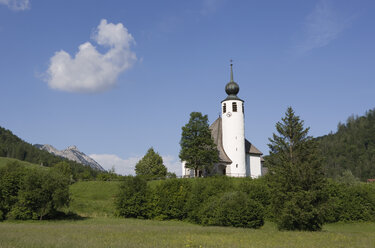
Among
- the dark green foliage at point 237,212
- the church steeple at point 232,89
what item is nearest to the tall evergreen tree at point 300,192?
the dark green foliage at point 237,212

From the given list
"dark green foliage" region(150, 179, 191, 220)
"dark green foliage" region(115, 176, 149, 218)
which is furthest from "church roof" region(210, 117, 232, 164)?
"dark green foliage" region(115, 176, 149, 218)

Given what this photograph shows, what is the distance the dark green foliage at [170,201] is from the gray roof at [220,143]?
750 inches

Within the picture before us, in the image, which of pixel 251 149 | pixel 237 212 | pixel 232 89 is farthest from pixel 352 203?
pixel 232 89

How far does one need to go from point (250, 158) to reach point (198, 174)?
42.5 ft

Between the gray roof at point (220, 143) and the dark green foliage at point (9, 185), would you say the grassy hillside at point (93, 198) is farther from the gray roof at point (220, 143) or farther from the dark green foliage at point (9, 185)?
the gray roof at point (220, 143)

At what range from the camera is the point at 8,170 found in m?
42.6

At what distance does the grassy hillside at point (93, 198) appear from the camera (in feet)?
155

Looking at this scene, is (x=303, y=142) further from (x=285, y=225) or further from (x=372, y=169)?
(x=372, y=169)

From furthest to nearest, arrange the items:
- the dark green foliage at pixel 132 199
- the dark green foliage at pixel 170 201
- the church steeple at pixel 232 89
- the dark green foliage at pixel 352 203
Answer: the church steeple at pixel 232 89
the dark green foliage at pixel 352 203
the dark green foliage at pixel 170 201
the dark green foliage at pixel 132 199

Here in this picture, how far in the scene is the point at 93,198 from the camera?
192 ft

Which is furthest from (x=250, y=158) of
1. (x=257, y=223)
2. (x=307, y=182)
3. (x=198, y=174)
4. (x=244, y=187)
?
(x=307, y=182)

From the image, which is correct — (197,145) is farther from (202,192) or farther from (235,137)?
(202,192)

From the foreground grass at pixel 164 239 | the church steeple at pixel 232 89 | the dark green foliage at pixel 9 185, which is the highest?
the church steeple at pixel 232 89

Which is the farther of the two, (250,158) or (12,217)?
(250,158)
